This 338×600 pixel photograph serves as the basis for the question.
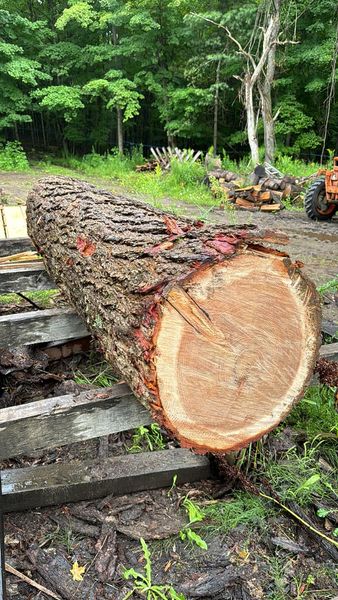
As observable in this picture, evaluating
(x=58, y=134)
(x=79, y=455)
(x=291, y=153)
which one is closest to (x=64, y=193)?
(x=79, y=455)

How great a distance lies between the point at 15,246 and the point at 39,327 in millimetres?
1530

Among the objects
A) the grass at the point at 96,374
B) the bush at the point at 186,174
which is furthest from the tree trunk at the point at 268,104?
the grass at the point at 96,374

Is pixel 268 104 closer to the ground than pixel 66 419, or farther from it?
A: farther from it

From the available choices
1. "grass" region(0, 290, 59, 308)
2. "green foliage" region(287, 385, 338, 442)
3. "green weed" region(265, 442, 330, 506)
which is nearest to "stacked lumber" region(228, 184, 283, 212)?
"grass" region(0, 290, 59, 308)

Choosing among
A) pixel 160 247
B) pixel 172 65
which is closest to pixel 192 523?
pixel 160 247

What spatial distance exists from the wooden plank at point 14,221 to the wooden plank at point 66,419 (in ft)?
9.89

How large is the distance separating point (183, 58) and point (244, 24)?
4.60 meters

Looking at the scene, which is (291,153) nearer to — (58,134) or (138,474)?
(58,134)

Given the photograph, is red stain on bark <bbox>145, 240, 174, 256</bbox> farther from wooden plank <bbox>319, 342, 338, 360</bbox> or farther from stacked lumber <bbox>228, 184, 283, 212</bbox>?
stacked lumber <bbox>228, 184, 283, 212</bbox>

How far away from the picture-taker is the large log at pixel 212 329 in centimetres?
156

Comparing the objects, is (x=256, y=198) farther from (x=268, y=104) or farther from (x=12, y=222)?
(x=12, y=222)

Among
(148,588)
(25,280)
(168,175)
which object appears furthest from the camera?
(168,175)

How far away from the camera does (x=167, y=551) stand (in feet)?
6.61

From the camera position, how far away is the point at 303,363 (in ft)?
5.94
